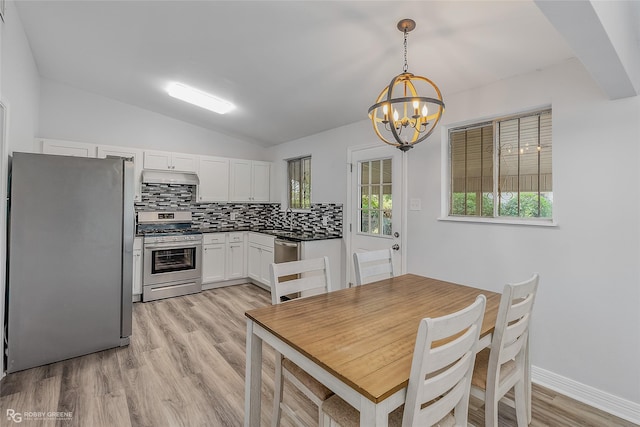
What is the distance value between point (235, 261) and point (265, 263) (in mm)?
605

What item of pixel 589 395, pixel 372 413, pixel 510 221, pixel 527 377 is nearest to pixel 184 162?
pixel 510 221

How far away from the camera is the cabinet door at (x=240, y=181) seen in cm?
499

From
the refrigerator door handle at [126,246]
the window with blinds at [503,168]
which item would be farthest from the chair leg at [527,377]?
the refrigerator door handle at [126,246]

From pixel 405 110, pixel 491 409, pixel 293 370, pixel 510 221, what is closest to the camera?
pixel 491 409

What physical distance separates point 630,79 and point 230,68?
2.95 metres

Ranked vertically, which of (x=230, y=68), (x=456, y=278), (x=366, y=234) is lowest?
(x=456, y=278)

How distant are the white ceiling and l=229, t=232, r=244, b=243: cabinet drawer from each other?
1.93m

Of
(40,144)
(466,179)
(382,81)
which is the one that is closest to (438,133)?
(466,179)

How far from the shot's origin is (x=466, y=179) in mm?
2816

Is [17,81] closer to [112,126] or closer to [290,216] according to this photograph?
[112,126]

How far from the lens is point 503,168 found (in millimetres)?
2598

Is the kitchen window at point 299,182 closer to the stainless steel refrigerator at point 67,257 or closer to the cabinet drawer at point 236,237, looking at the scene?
the cabinet drawer at point 236,237

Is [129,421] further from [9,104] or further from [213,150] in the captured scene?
[213,150]

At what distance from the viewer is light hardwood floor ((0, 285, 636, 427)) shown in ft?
6.17
